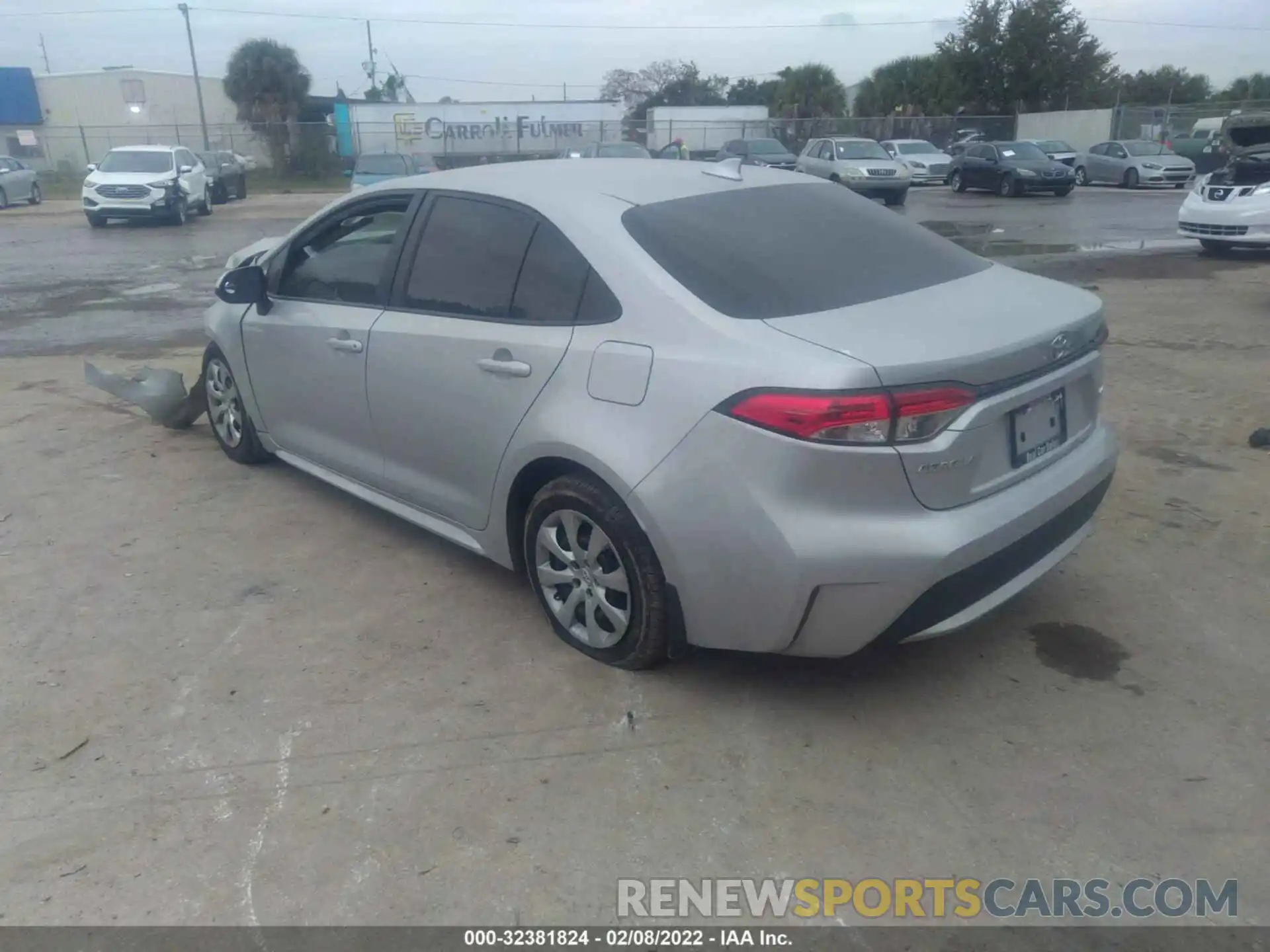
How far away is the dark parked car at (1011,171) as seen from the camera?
25984mm

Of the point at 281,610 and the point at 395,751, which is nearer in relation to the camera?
the point at 395,751

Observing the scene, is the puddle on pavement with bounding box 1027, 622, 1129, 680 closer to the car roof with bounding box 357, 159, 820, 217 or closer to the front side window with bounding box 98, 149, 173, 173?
the car roof with bounding box 357, 159, 820, 217

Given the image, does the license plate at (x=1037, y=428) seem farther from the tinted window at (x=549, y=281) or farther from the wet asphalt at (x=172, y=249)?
the wet asphalt at (x=172, y=249)

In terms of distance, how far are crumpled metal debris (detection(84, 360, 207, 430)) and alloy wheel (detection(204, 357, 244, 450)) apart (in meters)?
0.41

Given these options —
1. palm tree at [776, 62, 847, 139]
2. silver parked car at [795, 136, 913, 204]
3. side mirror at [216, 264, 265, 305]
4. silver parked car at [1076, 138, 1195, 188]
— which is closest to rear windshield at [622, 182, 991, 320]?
side mirror at [216, 264, 265, 305]

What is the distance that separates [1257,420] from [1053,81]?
4662cm

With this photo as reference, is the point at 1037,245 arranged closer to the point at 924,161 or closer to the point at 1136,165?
the point at 1136,165

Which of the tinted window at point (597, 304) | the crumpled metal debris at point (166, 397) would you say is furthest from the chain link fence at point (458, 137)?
the tinted window at point (597, 304)

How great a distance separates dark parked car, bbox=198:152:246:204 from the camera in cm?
3078

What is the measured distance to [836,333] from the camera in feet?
10.0

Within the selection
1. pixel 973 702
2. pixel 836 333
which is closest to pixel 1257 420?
pixel 973 702

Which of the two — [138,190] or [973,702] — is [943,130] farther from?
[973,702]

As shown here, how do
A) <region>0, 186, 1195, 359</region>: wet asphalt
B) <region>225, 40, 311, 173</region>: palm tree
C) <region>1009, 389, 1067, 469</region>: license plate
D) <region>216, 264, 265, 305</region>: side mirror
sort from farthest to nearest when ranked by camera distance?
<region>225, 40, 311, 173</region>: palm tree < <region>0, 186, 1195, 359</region>: wet asphalt < <region>216, 264, 265, 305</region>: side mirror < <region>1009, 389, 1067, 469</region>: license plate

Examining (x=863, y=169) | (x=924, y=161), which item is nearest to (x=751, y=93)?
(x=924, y=161)
